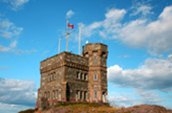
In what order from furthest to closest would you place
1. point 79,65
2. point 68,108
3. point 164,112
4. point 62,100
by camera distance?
point 79,65
point 62,100
point 68,108
point 164,112

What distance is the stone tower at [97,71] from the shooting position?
58.2 metres

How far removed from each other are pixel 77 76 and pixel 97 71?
4.72 metres

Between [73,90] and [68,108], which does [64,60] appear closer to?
[73,90]

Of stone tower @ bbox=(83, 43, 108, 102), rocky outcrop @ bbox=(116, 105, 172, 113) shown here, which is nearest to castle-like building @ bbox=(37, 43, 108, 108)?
stone tower @ bbox=(83, 43, 108, 102)

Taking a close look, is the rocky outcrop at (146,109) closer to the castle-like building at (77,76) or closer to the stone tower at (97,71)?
the castle-like building at (77,76)

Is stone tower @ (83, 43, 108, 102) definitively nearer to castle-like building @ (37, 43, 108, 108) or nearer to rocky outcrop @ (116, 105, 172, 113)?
castle-like building @ (37, 43, 108, 108)

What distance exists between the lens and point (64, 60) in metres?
55.3

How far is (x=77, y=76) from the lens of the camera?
57.5m

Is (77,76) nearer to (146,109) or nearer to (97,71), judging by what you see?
(97,71)

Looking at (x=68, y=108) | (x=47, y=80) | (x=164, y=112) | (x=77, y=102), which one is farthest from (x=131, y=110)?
(x=47, y=80)

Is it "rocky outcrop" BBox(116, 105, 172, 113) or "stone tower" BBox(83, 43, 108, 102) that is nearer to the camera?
"rocky outcrop" BBox(116, 105, 172, 113)

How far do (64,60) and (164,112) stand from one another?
2435 cm

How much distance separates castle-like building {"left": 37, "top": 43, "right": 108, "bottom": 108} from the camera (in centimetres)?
5506

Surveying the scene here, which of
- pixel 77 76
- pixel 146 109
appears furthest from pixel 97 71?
pixel 146 109
